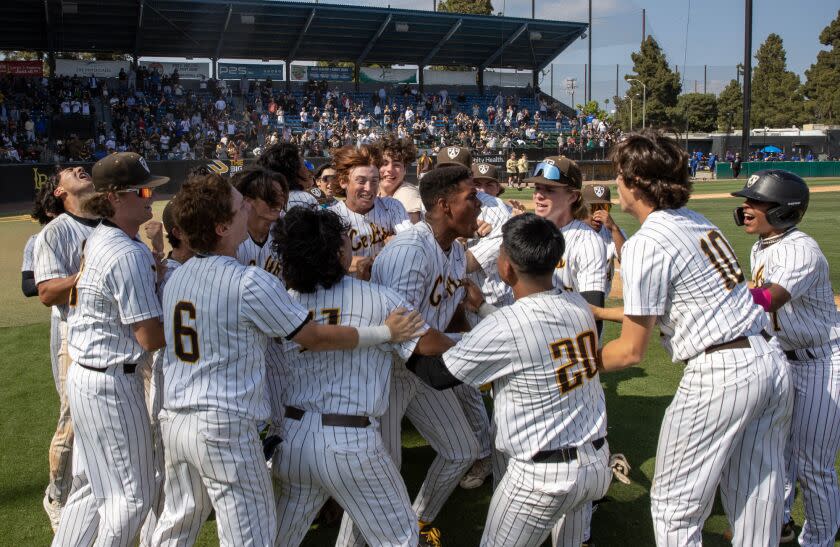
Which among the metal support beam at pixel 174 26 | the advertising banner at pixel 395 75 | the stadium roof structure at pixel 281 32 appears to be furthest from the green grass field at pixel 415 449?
the advertising banner at pixel 395 75

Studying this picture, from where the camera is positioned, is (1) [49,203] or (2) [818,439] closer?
(2) [818,439]

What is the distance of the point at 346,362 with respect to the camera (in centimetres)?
299

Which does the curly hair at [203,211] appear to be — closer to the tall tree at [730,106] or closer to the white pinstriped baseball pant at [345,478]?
the white pinstriped baseball pant at [345,478]

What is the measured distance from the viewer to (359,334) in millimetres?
2918

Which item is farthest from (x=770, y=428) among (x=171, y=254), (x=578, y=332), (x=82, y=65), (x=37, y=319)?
(x=82, y=65)

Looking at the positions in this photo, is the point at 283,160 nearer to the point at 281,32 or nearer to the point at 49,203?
the point at 49,203

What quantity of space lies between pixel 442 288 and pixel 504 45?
133 feet

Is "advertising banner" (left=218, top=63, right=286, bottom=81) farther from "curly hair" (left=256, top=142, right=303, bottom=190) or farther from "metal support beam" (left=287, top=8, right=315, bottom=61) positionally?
"curly hair" (left=256, top=142, right=303, bottom=190)

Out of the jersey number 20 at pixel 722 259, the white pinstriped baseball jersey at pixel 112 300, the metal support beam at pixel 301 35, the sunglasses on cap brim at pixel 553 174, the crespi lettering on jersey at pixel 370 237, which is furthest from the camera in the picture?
the metal support beam at pixel 301 35

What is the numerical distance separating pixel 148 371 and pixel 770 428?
3312 mm

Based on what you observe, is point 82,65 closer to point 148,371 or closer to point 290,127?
point 290,127

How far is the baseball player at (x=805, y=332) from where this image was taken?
3.52m

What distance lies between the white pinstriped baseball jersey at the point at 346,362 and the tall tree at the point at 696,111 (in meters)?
63.7

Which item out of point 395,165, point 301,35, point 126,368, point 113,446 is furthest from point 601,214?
point 301,35
